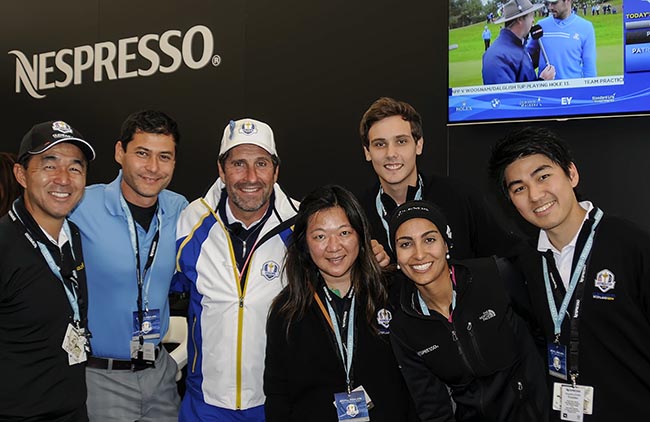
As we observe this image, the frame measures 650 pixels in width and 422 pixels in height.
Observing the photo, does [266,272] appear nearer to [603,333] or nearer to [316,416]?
[316,416]

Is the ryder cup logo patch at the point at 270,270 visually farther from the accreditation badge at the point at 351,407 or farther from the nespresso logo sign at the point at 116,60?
the nespresso logo sign at the point at 116,60

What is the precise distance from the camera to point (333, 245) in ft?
7.55

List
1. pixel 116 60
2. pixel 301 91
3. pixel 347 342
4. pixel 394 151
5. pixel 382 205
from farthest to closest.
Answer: pixel 116 60, pixel 301 91, pixel 382 205, pixel 394 151, pixel 347 342

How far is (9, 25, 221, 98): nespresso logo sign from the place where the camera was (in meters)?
5.16

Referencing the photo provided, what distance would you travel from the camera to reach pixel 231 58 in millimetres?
5004

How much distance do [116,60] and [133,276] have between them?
12.0ft

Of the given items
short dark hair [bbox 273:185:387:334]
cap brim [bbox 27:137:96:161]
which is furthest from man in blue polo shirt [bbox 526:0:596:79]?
cap brim [bbox 27:137:96:161]

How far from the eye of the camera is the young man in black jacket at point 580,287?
2.03 metres

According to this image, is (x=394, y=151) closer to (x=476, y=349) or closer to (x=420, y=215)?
(x=420, y=215)

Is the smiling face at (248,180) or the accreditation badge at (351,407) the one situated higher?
the smiling face at (248,180)

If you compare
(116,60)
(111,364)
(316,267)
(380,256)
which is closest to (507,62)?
(380,256)

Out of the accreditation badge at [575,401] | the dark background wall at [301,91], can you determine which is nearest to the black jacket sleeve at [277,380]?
the accreditation badge at [575,401]

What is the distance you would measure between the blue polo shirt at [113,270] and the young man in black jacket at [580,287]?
1.58m

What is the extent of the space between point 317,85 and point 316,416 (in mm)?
3030
